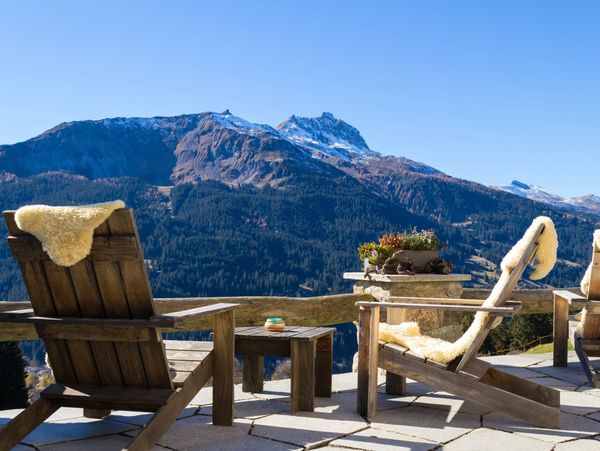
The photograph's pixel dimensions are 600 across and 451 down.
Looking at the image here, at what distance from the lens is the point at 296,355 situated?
12.1ft

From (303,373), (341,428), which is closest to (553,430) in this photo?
(341,428)

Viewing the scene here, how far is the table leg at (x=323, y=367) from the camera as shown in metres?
4.11

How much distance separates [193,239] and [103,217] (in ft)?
405

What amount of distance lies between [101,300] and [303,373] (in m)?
1.42

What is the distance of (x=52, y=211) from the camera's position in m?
2.65

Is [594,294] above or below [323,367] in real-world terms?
above

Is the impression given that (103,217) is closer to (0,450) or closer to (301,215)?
(0,450)

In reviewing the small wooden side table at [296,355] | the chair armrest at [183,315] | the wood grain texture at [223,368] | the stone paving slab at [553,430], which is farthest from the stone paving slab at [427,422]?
the chair armrest at [183,315]

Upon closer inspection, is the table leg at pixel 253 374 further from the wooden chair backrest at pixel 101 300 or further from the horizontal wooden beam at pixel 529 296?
the horizontal wooden beam at pixel 529 296

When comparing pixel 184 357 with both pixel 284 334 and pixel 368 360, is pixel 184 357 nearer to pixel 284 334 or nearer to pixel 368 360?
pixel 284 334

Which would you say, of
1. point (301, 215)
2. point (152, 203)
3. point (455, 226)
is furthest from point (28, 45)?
point (455, 226)

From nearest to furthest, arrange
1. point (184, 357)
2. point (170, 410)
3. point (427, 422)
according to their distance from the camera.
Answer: point (170, 410) < point (184, 357) < point (427, 422)

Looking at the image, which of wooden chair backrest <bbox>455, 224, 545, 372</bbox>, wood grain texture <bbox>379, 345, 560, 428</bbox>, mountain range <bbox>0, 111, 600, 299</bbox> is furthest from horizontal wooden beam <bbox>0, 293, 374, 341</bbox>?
mountain range <bbox>0, 111, 600, 299</bbox>

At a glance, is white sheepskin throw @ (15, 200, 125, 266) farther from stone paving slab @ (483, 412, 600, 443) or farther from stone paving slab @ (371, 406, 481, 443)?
stone paving slab @ (483, 412, 600, 443)
